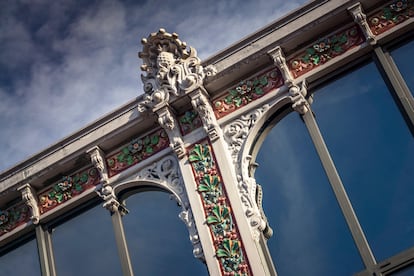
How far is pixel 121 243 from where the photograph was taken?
1219 cm

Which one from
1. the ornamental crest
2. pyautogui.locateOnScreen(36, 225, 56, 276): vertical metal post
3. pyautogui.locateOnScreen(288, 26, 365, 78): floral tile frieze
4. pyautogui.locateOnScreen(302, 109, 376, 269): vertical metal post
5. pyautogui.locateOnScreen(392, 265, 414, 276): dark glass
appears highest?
the ornamental crest

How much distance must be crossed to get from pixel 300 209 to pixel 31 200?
14.1 feet

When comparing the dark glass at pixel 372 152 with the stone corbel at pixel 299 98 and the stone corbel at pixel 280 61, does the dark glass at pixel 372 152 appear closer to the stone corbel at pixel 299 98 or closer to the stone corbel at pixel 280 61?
the stone corbel at pixel 299 98

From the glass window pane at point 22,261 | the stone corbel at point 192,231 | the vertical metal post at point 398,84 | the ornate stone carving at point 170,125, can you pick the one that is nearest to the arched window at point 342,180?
the vertical metal post at point 398,84

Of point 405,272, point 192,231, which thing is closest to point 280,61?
point 192,231

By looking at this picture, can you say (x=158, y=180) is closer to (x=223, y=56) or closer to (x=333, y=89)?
(x=223, y=56)

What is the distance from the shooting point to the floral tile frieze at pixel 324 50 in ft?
39.4

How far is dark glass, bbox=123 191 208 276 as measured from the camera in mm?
11703

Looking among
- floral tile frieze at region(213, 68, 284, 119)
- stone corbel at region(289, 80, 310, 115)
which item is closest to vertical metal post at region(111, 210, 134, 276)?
floral tile frieze at region(213, 68, 284, 119)

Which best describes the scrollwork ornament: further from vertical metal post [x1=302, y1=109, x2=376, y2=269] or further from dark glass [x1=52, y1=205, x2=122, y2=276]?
vertical metal post [x1=302, y1=109, x2=376, y2=269]

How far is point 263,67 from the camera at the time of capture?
12.4 metres

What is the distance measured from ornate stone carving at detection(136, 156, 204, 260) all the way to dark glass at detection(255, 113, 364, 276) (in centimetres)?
100

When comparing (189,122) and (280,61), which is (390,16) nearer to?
(280,61)

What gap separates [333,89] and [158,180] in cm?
280
